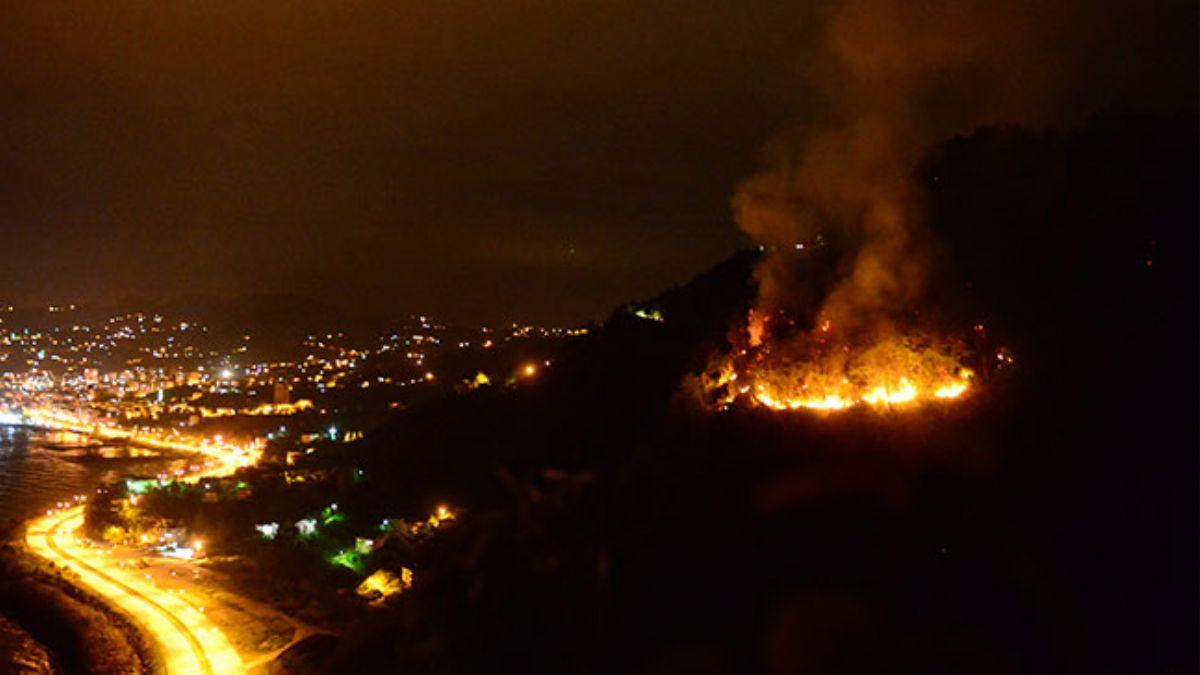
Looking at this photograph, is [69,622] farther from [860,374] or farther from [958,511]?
[958,511]

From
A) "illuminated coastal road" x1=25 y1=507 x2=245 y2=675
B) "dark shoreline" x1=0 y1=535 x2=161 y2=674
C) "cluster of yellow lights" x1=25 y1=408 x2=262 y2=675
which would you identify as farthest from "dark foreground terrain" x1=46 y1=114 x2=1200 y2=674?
"dark shoreline" x1=0 y1=535 x2=161 y2=674

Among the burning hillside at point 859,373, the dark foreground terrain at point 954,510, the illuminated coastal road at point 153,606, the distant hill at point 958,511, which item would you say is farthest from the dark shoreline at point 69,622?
the burning hillside at point 859,373

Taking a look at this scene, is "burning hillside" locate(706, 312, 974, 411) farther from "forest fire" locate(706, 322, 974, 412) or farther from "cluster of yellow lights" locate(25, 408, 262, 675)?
"cluster of yellow lights" locate(25, 408, 262, 675)

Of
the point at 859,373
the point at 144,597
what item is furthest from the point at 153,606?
the point at 859,373

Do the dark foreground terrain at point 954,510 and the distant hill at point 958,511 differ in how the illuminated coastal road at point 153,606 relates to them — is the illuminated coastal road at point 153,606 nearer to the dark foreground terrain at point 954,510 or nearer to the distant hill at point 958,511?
the dark foreground terrain at point 954,510

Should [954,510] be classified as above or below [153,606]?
below
